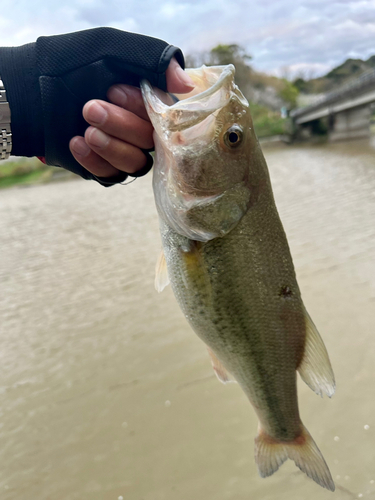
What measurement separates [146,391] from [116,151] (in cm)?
298

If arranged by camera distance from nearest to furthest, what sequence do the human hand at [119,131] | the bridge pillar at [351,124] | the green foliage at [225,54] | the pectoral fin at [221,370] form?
the human hand at [119,131] → the pectoral fin at [221,370] → the bridge pillar at [351,124] → the green foliage at [225,54]

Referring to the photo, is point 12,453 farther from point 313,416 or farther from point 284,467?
point 313,416

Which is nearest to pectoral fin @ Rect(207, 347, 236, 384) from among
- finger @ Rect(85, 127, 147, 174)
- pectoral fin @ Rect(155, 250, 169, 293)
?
pectoral fin @ Rect(155, 250, 169, 293)

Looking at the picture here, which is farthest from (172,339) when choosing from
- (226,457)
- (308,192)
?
(308,192)

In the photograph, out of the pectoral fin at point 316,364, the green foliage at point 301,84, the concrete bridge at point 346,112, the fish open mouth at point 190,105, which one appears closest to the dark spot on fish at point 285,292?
the pectoral fin at point 316,364

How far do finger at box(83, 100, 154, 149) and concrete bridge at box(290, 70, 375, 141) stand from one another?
2903cm

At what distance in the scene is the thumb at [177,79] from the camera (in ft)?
6.06

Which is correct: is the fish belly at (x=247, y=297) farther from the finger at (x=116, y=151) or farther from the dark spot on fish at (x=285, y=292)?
the finger at (x=116, y=151)

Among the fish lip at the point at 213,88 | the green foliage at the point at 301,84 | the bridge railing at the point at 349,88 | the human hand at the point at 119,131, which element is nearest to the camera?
the fish lip at the point at 213,88

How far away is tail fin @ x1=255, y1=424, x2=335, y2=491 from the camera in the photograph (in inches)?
83.1

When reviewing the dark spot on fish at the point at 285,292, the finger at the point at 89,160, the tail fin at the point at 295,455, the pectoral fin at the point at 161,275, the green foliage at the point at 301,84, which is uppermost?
the finger at the point at 89,160

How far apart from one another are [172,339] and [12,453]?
2.11 m

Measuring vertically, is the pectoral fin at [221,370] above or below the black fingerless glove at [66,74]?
below

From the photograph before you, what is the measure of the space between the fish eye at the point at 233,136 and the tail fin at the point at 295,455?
1.58m
